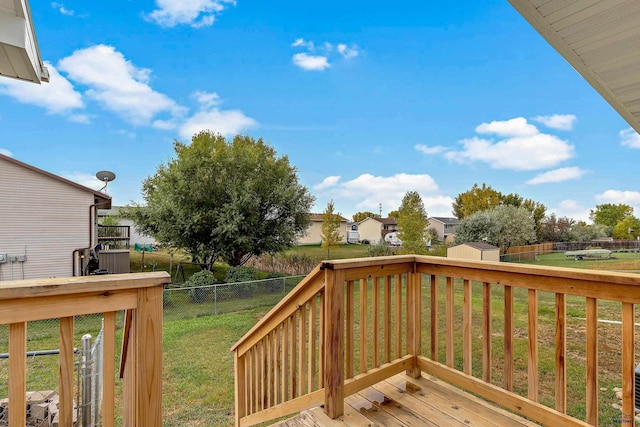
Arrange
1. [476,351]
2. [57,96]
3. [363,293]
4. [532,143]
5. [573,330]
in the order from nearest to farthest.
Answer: [363,293] < [476,351] < [573,330] < [57,96] < [532,143]

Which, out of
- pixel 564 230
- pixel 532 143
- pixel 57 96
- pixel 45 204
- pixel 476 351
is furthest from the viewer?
pixel 564 230

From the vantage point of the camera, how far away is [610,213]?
36406 mm

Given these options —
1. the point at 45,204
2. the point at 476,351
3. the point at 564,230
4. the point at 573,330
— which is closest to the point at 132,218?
the point at 45,204

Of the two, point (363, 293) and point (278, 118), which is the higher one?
point (278, 118)

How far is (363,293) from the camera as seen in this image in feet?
6.47

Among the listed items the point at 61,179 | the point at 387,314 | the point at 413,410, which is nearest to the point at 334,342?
the point at 387,314

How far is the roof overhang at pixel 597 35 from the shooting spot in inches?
63.2

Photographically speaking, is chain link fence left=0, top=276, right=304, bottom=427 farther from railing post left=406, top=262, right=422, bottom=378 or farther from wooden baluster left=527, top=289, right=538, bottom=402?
wooden baluster left=527, top=289, right=538, bottom=402

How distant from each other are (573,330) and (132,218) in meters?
13.8

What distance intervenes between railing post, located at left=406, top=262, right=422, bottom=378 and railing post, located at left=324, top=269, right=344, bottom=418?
63 cm

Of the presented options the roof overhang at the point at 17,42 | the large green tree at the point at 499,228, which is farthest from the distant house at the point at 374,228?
the roof overhang at the point at 17,42

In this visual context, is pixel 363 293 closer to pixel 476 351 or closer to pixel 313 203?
pixel 476 351

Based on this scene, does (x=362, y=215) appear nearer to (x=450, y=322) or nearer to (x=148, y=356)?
(x=450, y=322)

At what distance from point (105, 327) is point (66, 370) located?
0.49 ft
